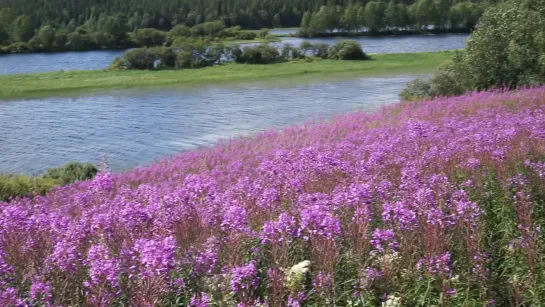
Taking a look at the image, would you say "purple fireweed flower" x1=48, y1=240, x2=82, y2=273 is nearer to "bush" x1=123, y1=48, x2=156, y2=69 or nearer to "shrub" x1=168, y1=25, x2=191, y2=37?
"bush" x1=123, y1=48, x2=156, y2=69

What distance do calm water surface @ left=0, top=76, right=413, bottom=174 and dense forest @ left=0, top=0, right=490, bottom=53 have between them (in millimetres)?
59726

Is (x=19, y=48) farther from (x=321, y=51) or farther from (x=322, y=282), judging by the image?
(x=322, y=282)

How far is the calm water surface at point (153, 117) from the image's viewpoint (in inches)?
1080

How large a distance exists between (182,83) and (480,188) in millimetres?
51035

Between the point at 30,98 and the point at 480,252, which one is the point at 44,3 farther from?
the point at 480,252

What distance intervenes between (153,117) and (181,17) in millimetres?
113026

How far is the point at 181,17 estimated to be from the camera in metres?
145

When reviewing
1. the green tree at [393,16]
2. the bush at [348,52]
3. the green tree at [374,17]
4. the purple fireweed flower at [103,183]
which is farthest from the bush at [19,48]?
the purple fireweed flower at [103,183]

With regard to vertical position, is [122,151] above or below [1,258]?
below

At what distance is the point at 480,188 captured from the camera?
6.46m

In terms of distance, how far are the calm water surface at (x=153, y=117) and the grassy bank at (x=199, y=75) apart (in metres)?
5.01

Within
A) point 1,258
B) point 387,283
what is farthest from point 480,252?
point 1,258

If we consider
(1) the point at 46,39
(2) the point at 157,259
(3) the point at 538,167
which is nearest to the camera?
(2) the point at 157,259

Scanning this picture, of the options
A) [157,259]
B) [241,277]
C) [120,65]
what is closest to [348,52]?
[120,65]
